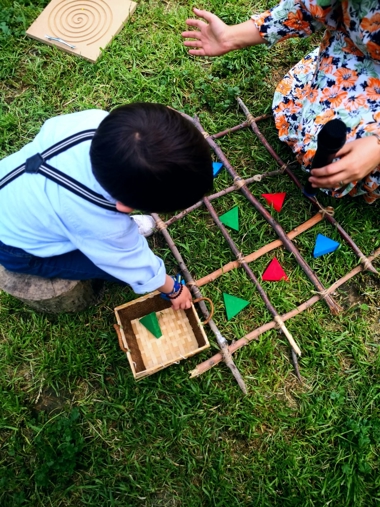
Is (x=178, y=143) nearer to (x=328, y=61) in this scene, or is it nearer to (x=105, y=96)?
(x=328, y=61)

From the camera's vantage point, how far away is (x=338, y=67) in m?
2.10

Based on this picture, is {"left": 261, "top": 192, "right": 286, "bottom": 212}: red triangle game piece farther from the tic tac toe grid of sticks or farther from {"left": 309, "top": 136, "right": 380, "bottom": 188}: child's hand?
{"left": 309, "top": 136, "right": 380, "bottom": 188}: child's hand

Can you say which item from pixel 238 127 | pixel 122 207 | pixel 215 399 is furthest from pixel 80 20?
pixel 215 399

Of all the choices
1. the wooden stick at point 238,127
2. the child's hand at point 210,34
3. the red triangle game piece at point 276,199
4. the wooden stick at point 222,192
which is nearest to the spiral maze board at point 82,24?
the child's hand at point 210,34

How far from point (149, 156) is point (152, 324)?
41.2 inches

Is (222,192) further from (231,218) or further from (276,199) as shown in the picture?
(276,199)

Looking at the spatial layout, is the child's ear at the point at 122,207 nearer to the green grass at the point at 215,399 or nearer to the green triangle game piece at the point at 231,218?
the green grass at the point at 215,399

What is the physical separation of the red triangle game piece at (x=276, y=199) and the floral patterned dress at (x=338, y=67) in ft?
0.71

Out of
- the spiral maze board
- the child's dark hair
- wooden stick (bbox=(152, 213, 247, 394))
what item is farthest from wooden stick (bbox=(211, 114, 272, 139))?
the child's dark hair

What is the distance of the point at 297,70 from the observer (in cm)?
251

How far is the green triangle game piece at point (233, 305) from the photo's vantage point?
2.23 metres

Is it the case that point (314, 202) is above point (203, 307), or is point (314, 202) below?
above

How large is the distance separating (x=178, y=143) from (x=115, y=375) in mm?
1300

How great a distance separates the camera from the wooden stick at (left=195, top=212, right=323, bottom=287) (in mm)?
2260
